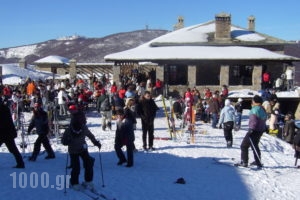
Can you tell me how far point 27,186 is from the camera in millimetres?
8750

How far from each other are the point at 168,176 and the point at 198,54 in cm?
1823

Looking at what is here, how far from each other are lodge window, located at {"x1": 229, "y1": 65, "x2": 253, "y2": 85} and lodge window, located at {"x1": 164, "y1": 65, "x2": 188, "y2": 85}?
10.0 ft

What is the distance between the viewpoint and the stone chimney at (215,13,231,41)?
30953 millimetres

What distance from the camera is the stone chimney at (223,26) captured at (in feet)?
102

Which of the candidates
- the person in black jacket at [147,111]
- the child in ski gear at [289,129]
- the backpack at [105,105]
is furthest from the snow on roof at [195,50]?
the person in black jacket at [147,111]

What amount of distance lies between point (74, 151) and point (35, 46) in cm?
13547

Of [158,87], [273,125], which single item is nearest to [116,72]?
[158,87]

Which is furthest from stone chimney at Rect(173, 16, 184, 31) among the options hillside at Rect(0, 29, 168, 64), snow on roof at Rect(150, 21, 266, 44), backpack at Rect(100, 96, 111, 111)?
hillside at Rect(0, 29, 168, 64)

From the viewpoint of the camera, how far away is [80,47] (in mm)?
122938

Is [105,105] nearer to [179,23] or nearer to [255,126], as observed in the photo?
[255,126]

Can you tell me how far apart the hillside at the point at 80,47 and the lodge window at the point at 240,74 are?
78912 mm

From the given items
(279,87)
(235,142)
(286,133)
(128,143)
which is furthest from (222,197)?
(279,87)

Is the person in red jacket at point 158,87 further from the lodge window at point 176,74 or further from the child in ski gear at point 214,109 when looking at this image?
the child in ski gear at point 214,109

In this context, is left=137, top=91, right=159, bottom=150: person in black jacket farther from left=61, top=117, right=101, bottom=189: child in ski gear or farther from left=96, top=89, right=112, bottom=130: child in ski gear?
left=61, top=117, right=101, bottom=189: child in ski gear
